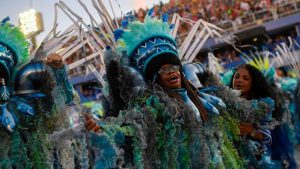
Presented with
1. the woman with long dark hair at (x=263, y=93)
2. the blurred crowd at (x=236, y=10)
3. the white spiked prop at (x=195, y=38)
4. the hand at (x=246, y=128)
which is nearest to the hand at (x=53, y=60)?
the white spiked prop at (x=195, y=38)

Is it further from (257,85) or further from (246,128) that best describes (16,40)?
(257,85)

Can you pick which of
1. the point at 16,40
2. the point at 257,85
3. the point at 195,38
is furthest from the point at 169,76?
the point at 257,85

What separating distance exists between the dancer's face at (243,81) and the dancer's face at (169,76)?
1.41m

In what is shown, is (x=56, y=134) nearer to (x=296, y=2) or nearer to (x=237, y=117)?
(x=237, y=117)

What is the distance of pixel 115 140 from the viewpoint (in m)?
2.39

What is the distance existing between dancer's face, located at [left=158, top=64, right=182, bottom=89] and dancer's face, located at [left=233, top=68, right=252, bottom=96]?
1.41 metres

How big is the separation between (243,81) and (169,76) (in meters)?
1.52

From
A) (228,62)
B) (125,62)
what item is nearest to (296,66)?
(125,62)

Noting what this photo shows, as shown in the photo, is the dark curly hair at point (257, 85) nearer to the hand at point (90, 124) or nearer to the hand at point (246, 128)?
the hand at point (246, 128)

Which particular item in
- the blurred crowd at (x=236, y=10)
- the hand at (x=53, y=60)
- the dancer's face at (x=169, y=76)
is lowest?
the dancer's face at (x=169, y=76)

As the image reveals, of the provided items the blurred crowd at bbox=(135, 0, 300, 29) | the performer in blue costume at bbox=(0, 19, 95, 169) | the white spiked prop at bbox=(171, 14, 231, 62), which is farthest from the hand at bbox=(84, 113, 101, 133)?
the blurred crowd at bbox=(135, 0, 300, 29)

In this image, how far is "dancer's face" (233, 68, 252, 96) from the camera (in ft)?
13.6

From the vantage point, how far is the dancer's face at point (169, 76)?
283cm

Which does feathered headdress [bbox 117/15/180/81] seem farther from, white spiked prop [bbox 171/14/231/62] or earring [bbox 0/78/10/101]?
earring [bbox 0/78/10/101]
